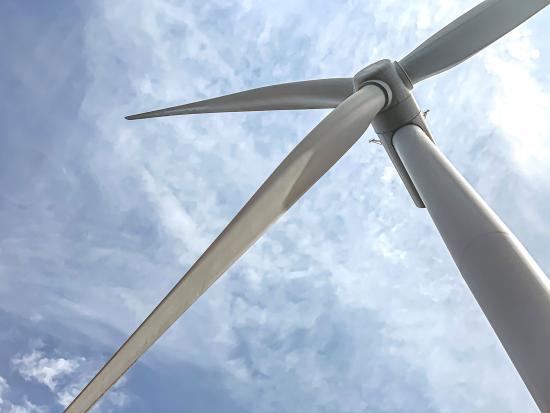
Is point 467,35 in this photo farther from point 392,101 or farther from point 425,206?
point 425,206

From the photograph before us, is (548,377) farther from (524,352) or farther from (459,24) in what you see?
(459,24)

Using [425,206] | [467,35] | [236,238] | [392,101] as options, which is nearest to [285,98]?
[392,101]

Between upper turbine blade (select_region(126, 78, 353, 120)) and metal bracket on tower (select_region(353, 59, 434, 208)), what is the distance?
1.62 metres

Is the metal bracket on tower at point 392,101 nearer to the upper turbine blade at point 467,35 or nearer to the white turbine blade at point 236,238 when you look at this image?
the upper turbine blade at point 467,35

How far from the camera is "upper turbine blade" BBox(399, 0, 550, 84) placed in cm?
1405

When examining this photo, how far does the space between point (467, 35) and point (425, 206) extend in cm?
639

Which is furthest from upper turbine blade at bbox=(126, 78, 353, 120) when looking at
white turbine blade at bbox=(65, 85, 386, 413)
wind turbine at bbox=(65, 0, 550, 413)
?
white turbine blade at bbox=(65, 85, 386, 413)

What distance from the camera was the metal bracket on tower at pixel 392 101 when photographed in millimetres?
15188

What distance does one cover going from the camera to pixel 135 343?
9.12 metres

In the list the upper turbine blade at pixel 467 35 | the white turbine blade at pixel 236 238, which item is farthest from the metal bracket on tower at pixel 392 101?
the white turbine blade at pixel 236 238

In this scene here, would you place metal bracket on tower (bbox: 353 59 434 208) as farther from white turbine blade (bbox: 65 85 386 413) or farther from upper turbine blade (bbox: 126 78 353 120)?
white turbine blade (bbox: 65 85 386 413)

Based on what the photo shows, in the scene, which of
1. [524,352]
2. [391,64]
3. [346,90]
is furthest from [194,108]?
[524,352]

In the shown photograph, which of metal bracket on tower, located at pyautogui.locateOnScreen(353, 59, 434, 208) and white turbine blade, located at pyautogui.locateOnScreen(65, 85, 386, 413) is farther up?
metal bracket on tower, located at pyautogui.locateOnScreen(353, 59, 434, 208)

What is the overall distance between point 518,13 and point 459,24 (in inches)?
61.9
